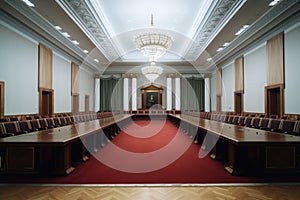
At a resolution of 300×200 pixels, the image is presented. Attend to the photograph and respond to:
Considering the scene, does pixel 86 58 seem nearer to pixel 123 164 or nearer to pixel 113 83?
pixel 113 83

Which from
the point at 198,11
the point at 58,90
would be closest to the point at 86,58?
the point at 58,90

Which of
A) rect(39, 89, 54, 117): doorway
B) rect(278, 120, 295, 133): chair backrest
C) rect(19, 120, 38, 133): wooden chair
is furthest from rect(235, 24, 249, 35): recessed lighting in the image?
rect(39, 89, 54, 117): doorway

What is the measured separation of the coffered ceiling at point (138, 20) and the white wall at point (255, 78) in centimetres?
92

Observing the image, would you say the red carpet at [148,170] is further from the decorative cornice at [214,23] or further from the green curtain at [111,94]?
the green curtain at [111,94]

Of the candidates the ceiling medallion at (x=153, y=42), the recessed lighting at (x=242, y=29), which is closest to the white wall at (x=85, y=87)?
the ceiling medallion at (x=153, y=42)

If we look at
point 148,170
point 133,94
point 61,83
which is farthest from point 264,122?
point 133,94

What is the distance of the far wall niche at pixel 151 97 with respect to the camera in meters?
17.6

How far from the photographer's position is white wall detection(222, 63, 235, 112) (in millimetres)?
12288

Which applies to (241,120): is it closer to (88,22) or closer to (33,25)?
(88,22)

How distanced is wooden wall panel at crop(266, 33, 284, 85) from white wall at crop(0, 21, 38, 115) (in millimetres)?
8456

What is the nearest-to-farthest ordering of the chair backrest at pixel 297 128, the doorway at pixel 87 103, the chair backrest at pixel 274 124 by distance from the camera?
the chair backrest at pixel 297 128 < the chair backrest at pixel 274 124 < the doorway at pixel 87 103

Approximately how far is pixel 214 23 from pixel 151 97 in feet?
33.8

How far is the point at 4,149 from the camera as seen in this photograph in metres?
3.30

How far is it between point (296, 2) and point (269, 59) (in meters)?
2.71
